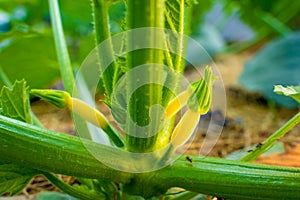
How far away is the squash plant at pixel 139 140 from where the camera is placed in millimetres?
611

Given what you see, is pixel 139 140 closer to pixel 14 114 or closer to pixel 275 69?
pixel 14 114

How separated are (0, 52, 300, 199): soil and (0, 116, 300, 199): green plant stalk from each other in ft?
0.84

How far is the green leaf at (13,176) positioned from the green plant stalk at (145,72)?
0.46 feet

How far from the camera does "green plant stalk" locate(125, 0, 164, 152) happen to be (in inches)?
21.5

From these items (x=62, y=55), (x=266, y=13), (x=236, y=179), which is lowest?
(x=236, y=179)

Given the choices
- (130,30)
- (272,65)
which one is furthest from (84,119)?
(272,65)

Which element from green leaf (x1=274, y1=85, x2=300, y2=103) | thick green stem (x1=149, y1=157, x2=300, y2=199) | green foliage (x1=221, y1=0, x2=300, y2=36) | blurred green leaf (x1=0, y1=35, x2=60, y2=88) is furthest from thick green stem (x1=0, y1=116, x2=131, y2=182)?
green foliage (x1=221, y1=0, x2=300, y2=36)

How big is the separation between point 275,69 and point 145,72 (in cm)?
96

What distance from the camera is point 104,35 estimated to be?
2.30 ft

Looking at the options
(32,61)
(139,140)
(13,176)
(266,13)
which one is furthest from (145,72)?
(266,13)

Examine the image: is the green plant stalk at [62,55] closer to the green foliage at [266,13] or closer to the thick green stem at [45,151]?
the thick green stem at [45,151]

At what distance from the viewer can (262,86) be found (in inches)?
55.6

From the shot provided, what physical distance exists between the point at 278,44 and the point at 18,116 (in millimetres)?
1044

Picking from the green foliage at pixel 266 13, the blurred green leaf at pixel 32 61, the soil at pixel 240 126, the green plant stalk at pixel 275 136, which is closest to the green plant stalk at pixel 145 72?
the green plant stalk at pixel 275 136
